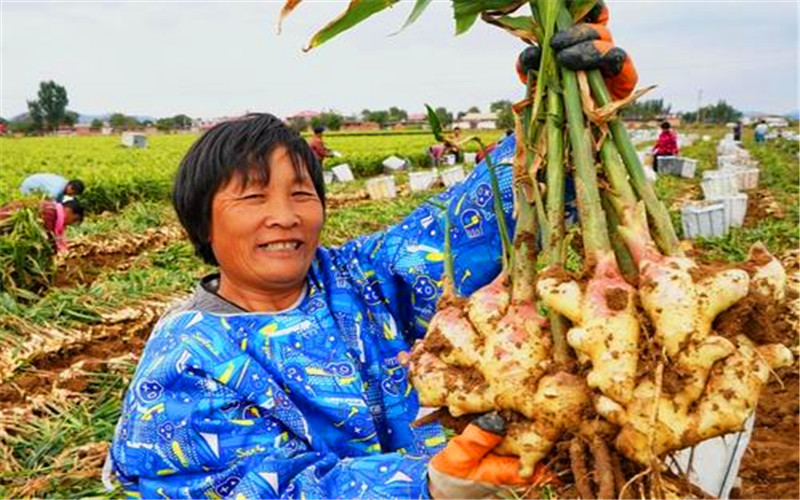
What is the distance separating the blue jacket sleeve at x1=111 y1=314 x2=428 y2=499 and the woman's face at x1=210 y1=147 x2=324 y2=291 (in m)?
0.19

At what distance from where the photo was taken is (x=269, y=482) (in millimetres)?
1449

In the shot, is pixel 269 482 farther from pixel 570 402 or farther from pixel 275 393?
pixel 570 402

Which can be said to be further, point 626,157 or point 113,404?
point 113,404

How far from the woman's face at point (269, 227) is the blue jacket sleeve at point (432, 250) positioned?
205mm

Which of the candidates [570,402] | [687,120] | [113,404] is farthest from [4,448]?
[687,120]

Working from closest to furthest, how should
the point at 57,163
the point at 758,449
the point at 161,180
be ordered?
the point at 758,449 < the point at 161,180 < the point at 57,163

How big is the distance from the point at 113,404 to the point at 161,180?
38.5 feet

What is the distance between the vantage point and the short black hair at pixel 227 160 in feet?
5.33

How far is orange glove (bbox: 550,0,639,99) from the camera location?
133 cm

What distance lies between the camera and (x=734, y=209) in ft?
26.2

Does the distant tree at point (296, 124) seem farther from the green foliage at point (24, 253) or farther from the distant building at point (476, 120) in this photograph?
the green foliage at point (24, 253)

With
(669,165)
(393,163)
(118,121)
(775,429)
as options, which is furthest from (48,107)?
(775,429)

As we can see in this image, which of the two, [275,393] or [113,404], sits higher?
[275,393]

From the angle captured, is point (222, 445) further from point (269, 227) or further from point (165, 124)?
point (165, 124)
